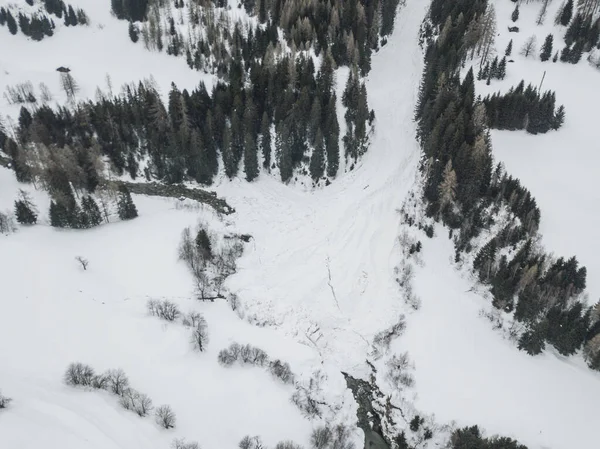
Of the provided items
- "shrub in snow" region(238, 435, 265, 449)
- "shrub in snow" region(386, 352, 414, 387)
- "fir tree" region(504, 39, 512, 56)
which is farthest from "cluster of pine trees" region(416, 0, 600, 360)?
"shrub in snow" region(238, 435, 265, 449)

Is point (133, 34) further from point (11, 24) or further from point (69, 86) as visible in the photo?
point (11, 24)

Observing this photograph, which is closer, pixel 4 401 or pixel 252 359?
pixel 4 401

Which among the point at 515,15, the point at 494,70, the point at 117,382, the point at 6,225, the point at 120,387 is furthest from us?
the point at 515,15

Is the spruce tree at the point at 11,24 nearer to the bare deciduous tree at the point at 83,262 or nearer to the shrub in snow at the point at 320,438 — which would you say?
the bare deciduous tree at the point at 83,262

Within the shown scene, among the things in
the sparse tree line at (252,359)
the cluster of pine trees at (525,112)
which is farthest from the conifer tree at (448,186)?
the sparse tree line at (252,359)

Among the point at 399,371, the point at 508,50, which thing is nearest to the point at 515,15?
the point at 508,50

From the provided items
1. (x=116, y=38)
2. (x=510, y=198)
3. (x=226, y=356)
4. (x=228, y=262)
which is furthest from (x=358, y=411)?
(x=116, y=38)

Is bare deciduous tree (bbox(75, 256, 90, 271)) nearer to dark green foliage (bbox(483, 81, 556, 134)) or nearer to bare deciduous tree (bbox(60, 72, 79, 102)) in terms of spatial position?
bare deciduous tree (bbox(60, 72, 79, 102))
